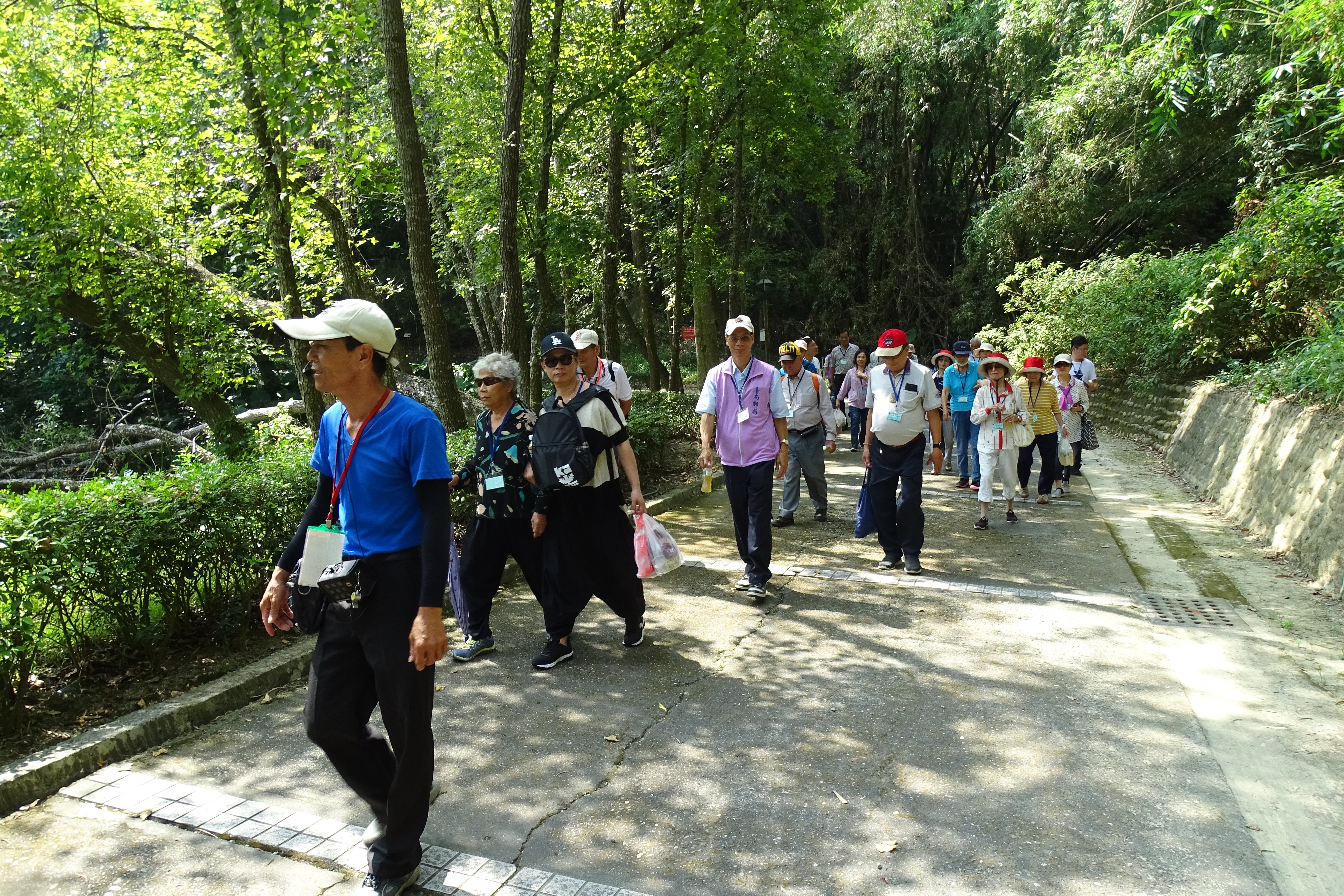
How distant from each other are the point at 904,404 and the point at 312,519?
5.11 metres

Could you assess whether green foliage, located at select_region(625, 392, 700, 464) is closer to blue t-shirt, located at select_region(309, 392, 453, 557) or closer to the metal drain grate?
the metal drain grate

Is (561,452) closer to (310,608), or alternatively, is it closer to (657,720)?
(657,720)

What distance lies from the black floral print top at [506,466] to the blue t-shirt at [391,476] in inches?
81.2

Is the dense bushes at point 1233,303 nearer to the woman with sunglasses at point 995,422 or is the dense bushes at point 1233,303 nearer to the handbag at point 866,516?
the woman with sunglasses at point 995,422

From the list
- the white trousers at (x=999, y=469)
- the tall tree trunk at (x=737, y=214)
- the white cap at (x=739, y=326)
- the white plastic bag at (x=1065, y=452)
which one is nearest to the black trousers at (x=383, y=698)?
the white cap at (x=739, y=326)

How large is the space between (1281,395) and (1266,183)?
781 cm

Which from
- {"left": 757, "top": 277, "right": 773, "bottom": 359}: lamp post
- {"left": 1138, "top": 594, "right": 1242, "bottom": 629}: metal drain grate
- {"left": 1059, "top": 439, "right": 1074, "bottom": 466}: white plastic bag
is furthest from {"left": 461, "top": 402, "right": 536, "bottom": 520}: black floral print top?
{"left": 757, "top": 277, "right": 773, "bottom": 359}: lamp post

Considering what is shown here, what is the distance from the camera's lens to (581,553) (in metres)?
5.39

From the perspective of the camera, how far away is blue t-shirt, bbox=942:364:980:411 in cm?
1120

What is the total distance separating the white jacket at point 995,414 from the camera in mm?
9109

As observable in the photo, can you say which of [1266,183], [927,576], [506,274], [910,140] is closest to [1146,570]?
[927,576]

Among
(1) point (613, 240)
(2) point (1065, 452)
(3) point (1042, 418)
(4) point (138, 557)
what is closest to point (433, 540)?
(4) point (138, 557)

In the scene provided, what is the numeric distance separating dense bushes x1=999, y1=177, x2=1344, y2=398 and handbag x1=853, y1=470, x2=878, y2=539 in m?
4.20

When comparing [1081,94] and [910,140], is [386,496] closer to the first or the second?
[1081,94]
